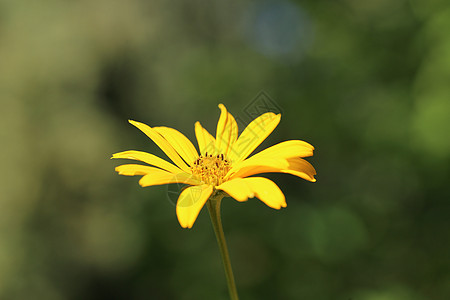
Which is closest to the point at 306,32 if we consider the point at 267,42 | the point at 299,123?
the point at 267,42

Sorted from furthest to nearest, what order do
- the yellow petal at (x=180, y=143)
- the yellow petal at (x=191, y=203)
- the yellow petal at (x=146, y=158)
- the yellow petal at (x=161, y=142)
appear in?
the yellow petal at (x=180, y=143), the yellow petal at (x=161, y=142), the yellow petal at (x=146, y=158), the yellow petal at (x=191, y=203)

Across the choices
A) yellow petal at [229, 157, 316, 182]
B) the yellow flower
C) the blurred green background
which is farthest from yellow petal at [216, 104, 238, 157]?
the blurred green background

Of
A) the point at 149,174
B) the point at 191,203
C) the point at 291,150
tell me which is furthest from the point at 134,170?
the point at 291,150

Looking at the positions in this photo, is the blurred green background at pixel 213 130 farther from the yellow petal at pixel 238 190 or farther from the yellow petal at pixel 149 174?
the yellow petal at pixel 149 174

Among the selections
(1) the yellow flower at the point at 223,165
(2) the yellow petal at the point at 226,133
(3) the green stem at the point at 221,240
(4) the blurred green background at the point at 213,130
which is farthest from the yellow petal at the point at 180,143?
(4) the blurred green background at the point at 213,130

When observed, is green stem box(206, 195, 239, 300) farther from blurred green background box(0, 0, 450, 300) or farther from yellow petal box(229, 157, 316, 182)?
blurred green background box(0, 0, 450, 300)

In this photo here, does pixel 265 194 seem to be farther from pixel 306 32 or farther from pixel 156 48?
pixel 156 48
